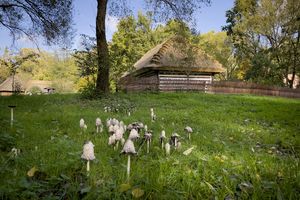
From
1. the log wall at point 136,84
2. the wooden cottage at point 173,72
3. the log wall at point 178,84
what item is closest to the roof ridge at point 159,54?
the wooden cottage at point 173,72

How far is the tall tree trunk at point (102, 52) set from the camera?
15.4 m

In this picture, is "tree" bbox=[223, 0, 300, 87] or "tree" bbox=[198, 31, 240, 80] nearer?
"tree" bbox=[223, 0, 300, 87]

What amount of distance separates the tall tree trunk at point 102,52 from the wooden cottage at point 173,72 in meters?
7.72

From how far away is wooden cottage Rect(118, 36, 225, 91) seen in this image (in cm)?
2564

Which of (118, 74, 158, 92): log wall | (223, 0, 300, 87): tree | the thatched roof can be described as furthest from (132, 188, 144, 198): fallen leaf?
(223, 0, 300, 87): tree

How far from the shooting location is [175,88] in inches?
1028

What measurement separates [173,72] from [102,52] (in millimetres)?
13889

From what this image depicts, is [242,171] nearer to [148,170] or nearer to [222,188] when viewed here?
[222,188]

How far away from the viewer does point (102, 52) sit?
15570mm

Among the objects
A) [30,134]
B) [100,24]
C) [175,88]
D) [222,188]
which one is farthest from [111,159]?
[175,88]

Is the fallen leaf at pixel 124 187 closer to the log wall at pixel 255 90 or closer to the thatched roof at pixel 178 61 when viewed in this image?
the thatched roof at pixel 178 61

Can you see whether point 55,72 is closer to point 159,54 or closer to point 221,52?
point 221,52

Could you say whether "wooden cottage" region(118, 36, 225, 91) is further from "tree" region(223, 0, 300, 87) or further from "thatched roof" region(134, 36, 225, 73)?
"tree" region(223, 0, 300, 87)

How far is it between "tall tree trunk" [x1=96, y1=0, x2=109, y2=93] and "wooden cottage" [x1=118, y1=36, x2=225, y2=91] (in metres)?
7.72
